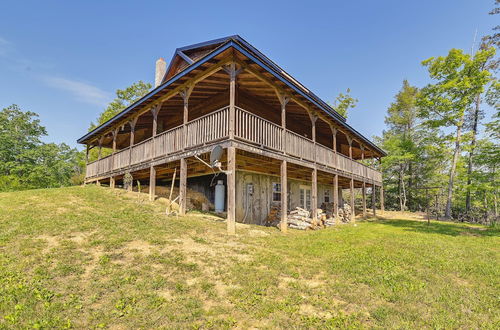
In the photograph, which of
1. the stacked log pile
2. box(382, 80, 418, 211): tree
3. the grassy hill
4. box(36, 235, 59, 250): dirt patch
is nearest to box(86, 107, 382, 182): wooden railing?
the stacked log pile

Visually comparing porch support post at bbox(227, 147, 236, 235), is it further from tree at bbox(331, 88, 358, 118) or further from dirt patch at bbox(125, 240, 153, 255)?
tree at bbox(331, 88, 358, 118)

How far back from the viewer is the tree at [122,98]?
129 ft

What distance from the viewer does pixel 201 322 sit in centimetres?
441

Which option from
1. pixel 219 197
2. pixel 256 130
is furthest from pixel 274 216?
pixel 256 130

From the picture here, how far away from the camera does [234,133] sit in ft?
33.7

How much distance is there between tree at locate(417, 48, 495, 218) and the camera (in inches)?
888

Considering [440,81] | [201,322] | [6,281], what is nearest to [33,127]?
[6,281]

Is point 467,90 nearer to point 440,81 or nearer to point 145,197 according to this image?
point 440,81

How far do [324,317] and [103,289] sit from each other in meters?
4.09

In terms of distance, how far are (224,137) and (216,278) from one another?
5556 mm

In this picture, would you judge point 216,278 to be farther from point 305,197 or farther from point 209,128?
point 305,197

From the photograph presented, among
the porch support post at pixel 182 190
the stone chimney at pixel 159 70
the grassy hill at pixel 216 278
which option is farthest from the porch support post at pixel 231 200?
the stone chimney at pixel 159 70

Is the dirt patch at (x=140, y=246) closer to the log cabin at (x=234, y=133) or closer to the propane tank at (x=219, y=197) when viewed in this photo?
the log cabin at (x=234, y=133)

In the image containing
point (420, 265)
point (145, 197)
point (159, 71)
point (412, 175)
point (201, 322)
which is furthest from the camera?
point (412, 175)
